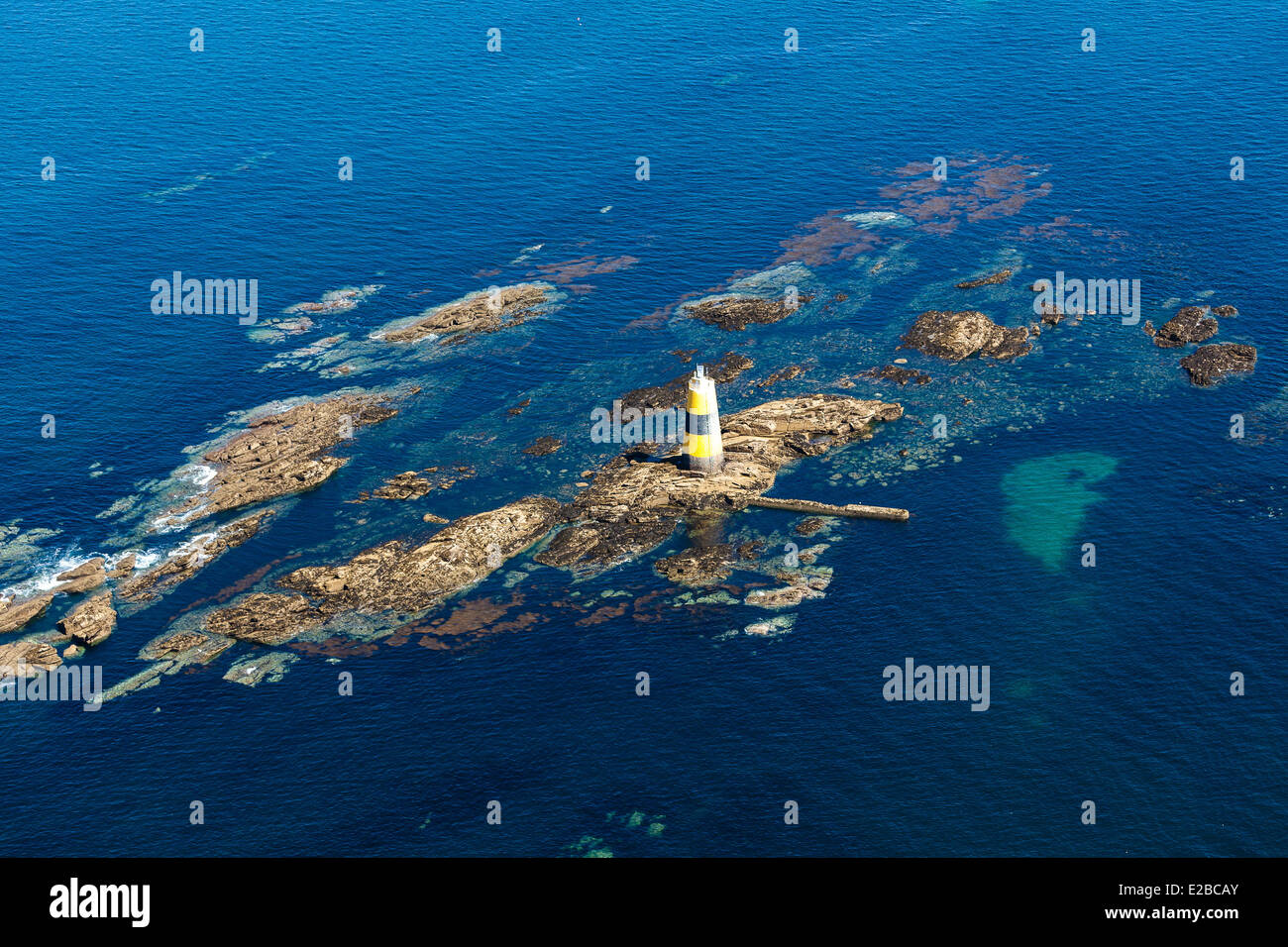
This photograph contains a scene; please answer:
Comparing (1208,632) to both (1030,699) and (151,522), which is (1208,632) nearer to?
(1030,699)

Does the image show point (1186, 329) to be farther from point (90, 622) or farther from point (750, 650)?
point (90, 622)

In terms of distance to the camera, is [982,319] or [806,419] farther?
[982,319]

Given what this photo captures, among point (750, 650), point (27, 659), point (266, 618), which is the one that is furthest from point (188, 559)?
point (750, 650)

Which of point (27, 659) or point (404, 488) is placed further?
point (404, 488)

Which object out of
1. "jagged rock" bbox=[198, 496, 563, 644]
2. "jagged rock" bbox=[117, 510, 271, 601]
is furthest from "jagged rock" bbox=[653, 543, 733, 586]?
"jagged rock" bbox=[117, 510, 271, 601]

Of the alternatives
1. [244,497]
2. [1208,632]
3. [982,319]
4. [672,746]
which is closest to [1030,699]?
[1208,632]
